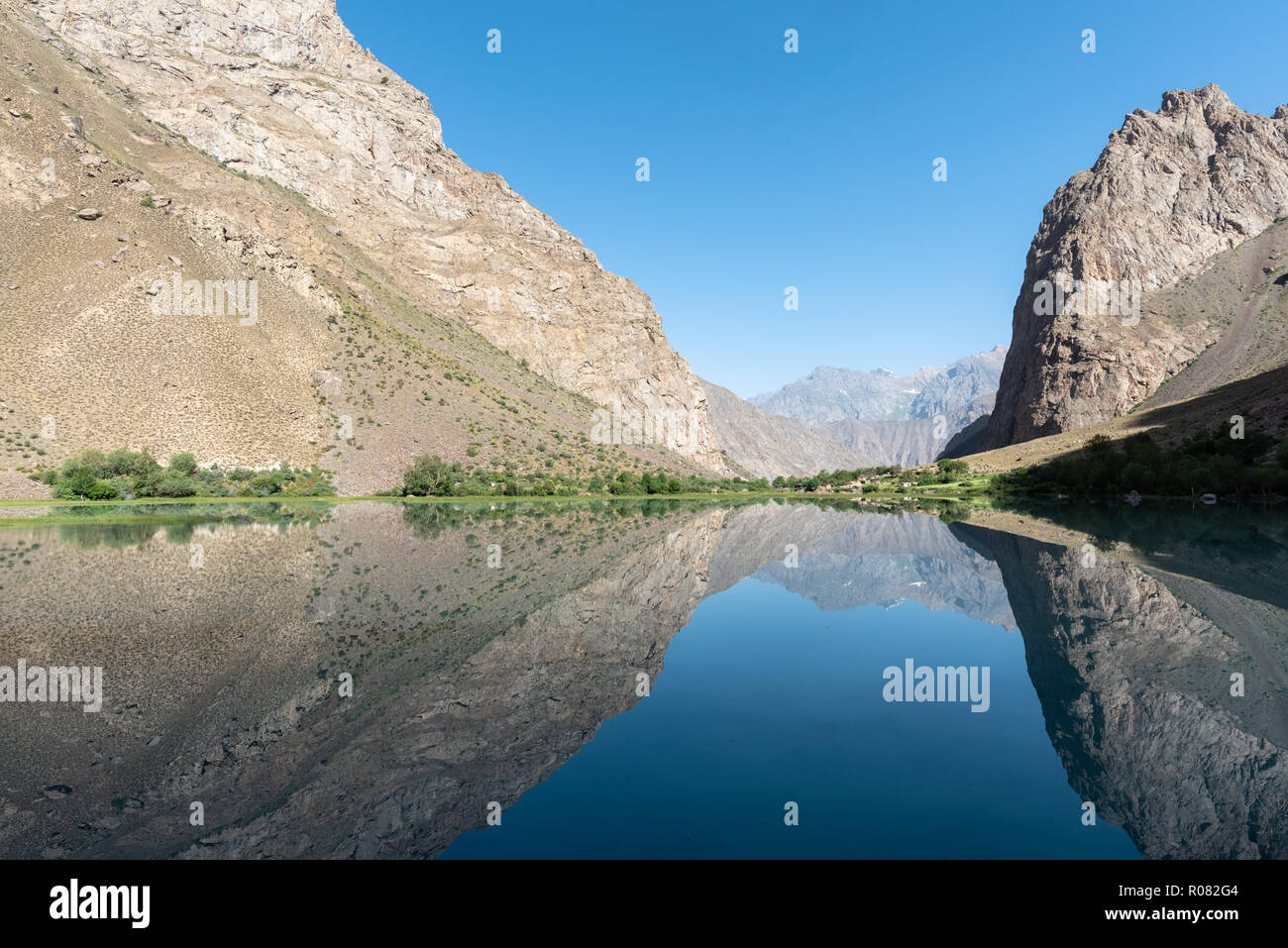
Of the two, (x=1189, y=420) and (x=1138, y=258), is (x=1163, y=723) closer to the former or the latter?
(x=1189, y=420)

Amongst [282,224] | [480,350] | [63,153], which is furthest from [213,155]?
[480,350]

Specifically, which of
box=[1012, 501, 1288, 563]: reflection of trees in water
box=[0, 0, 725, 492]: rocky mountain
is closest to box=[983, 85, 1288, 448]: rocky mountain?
box=[0, 0, 725, 492]: rocky mountain

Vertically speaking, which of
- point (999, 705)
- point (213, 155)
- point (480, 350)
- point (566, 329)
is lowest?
point (999, 705)

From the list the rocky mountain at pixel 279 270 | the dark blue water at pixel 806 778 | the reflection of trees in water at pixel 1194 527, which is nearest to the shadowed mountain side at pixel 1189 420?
the reflection of trees in water at pixel 1194 527

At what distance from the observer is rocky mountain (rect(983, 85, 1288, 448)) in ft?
491

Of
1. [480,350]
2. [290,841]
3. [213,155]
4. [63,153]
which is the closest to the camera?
[290,841]

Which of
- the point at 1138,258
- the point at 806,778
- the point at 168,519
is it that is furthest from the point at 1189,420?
the point at 168,519

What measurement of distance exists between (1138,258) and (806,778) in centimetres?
20355

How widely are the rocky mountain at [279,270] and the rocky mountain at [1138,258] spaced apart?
84727 millimetres

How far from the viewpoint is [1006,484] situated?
10062 centimetres

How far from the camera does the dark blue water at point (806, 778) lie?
598 centimetres

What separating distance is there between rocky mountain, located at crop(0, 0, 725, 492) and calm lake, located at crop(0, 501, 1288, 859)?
5970cm

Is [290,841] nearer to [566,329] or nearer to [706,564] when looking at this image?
[706,564]
